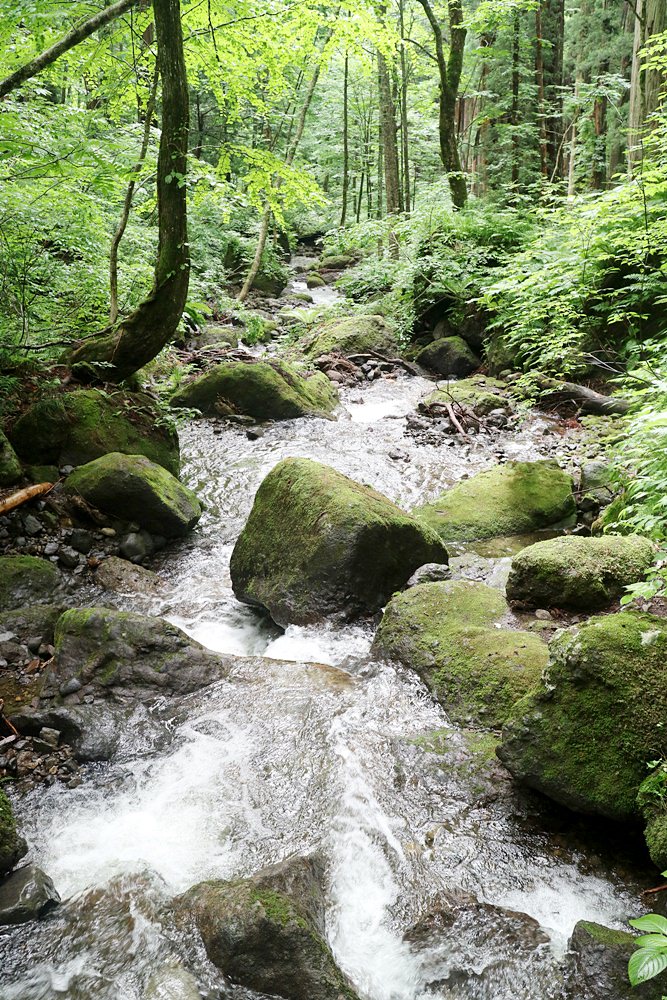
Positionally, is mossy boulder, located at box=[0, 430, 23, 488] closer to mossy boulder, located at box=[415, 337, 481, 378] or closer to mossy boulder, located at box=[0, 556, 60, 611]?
mossy boulder, located at box=[0, 556, 60, 611]

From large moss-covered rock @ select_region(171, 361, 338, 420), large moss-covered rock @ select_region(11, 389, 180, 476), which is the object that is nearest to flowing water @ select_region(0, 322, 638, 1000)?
large moss-covered rock @ select_region(11, 389, 180, 476)

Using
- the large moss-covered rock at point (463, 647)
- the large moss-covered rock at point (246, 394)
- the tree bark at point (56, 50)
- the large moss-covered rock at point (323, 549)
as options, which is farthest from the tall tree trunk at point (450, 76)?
the large moss-covered rock at point (463, 647)

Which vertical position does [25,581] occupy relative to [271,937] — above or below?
above

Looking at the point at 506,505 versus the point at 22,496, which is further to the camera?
the point at 506,505

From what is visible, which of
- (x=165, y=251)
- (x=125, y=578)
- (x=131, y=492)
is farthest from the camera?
(x=165, y=251)

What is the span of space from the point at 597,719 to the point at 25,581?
5.26 metres

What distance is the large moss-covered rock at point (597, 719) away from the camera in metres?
3.28

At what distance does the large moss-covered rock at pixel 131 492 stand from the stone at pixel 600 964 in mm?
6043

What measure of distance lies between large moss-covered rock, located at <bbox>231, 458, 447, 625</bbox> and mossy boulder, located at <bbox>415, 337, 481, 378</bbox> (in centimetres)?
874

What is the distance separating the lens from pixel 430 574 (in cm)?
636

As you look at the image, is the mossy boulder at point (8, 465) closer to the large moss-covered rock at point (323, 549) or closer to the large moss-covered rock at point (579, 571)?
the large moss-covered rock at point (323, 549)

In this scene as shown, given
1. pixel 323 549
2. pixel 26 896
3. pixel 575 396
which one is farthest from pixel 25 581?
pixel 575 396

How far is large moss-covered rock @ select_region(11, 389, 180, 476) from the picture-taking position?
306 inches

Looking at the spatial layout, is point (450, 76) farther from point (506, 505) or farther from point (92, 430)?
point (92, 430)
